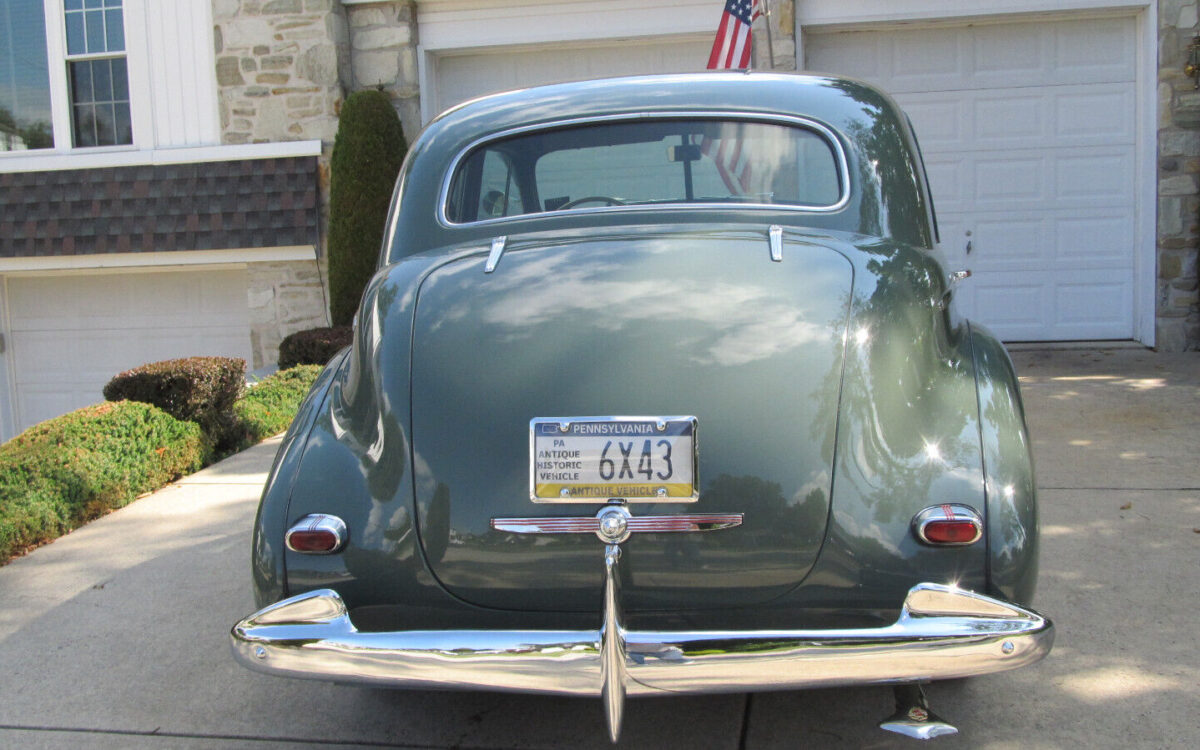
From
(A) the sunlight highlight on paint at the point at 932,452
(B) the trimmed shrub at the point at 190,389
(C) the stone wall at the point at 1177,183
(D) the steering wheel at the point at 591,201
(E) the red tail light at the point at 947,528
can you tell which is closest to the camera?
(E) the red tail light at the point at 947,528

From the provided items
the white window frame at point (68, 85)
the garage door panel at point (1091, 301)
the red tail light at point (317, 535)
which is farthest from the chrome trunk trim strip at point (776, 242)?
the white window frame at point (68, 85)

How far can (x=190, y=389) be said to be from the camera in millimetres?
6004

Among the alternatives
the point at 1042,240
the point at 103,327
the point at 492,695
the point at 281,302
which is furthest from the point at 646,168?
the point at 103,327

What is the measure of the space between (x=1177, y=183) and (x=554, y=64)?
5495 millimetres

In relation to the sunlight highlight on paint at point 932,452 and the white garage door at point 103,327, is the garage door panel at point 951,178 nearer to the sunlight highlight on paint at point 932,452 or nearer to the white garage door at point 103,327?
the white garage door at point 103,327

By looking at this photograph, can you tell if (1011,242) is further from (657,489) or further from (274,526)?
(274,526)

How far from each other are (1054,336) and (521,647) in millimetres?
8107

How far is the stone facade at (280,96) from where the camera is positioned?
9742 millimetres

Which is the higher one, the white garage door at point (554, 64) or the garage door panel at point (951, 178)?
the white garage door at point (554, 64)

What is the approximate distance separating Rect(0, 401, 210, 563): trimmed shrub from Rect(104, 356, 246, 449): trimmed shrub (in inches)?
4.7

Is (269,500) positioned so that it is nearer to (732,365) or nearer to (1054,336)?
(732,365)

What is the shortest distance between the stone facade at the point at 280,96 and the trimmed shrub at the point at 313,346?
106 cm

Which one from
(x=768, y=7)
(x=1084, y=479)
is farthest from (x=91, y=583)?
(x=768, y=7)

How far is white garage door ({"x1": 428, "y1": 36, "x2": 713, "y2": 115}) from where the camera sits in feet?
31.4
